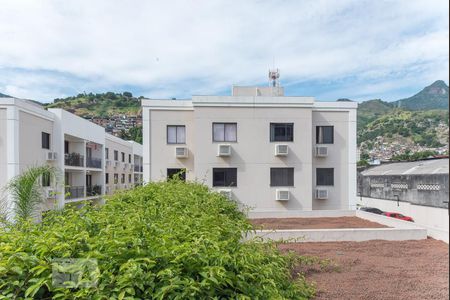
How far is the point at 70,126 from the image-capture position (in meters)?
16.4

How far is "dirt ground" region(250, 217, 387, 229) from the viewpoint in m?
8.55

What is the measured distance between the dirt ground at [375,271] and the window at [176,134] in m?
7.37

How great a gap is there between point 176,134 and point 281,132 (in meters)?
4.53

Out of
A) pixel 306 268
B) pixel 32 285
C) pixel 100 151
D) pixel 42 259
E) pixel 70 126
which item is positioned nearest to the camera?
pixel 32 285

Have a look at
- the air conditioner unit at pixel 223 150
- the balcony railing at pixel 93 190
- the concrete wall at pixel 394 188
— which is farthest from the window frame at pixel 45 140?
the concrete wall at pixel 394 188

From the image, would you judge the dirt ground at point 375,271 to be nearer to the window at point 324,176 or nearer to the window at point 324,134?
the window at point 324,176

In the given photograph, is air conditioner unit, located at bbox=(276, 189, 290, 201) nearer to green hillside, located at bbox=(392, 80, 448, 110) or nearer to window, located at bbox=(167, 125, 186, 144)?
window, located at bbox=(167, 125, 186, 144)

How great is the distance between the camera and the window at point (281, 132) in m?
12.1

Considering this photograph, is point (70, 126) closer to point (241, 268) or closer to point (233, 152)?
point (233, 152)

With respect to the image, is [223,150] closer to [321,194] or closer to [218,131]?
[218,131]

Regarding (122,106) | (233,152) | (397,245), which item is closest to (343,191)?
(233,152)

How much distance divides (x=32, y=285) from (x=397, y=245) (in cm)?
714

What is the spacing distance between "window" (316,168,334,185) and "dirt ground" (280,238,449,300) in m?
6.31

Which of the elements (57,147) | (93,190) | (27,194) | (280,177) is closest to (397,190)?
(280,177)
